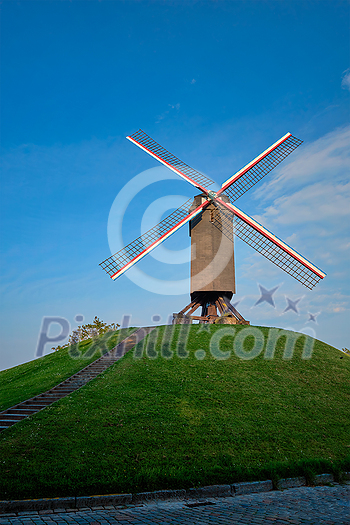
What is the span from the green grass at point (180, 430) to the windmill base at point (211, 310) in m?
8.65

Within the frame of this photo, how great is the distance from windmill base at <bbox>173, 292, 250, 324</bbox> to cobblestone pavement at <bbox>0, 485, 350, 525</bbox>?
2030 centimetres

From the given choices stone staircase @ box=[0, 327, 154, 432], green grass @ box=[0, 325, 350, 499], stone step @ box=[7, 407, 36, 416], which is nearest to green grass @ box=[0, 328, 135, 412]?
stone staircase @ box=[0, 327, 154, 432]

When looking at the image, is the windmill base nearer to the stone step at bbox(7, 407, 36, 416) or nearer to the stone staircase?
the stone staircase

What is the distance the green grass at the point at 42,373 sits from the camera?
61.8 feet

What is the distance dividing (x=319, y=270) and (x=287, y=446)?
17251 millimetres

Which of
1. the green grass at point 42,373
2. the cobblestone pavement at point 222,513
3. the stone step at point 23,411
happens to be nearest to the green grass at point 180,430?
the cobblestone pavement at point 222,513

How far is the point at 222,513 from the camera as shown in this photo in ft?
26.7

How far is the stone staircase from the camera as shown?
15243 mm

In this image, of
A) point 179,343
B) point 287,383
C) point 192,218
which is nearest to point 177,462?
point 287,383

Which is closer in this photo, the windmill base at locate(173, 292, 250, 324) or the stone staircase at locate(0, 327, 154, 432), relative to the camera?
the stone staircase at locate(0, 327, 154, 432)

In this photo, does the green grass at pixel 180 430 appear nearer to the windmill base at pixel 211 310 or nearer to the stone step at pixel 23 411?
the stone step at pixel 23 411

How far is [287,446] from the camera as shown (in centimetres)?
1326

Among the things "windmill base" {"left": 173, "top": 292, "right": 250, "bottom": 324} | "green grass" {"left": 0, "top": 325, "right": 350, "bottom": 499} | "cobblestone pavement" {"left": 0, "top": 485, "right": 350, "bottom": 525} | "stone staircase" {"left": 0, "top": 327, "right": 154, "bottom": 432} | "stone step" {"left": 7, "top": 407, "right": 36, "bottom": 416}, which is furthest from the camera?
"windmill base" {"left": 173, "top": 292, "right": 250, "bottom": 324}

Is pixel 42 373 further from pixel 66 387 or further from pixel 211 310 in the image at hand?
pixel 211 310
